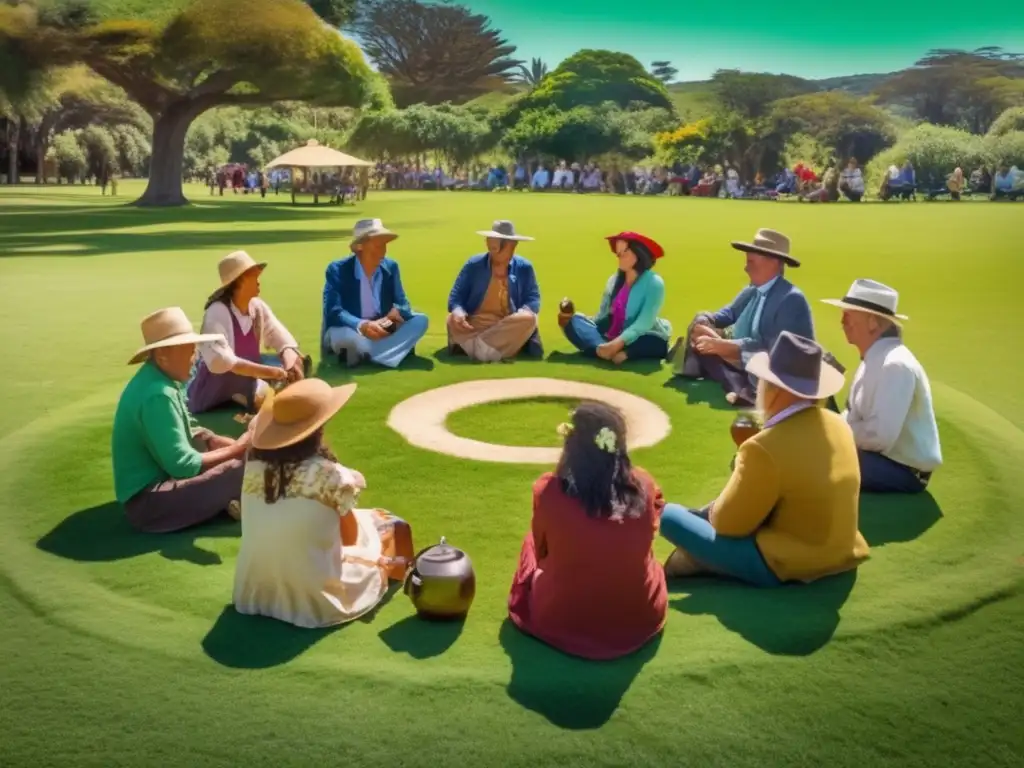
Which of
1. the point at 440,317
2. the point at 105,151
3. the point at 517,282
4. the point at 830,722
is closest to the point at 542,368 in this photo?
the point at 517,282

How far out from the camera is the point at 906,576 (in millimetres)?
5699

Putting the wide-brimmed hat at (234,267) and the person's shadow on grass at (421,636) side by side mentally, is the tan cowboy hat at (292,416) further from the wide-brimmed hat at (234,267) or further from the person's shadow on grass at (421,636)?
the wide-brimmed hat at (234,267)

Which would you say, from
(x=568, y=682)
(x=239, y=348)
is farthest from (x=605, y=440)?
(x=239, y=348)

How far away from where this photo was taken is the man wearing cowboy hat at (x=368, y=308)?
10.4 metres

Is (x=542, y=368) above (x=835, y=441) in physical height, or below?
below

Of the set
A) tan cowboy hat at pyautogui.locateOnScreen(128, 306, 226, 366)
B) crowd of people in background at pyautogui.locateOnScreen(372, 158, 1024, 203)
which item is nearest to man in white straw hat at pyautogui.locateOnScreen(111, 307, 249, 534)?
tan cowboy hat at pyautogui.locateOnScreen(128, 306, 226, 366)

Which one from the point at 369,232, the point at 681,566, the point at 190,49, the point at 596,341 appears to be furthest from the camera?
the point at 190,49

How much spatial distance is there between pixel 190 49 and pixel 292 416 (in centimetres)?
3184

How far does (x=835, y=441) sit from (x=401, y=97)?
3645 inches

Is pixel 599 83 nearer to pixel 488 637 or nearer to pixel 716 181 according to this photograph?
pixel 716 181

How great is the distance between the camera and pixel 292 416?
4902 mm

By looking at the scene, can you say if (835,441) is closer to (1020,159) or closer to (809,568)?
(809,568)

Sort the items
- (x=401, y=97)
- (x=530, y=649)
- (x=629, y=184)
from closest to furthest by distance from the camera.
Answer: (x=530, y=649)
(x=629, y=184)
(x=401, y=97)

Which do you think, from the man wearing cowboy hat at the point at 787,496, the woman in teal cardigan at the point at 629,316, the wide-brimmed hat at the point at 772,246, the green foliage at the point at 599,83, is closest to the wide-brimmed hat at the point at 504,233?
the woman in teal cardigan at the point at 629,316
